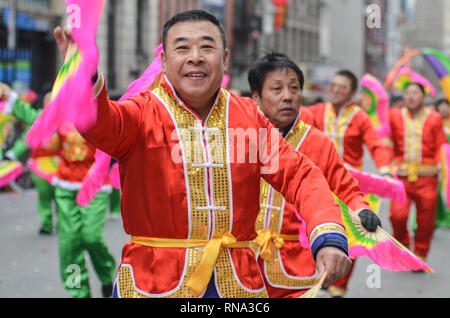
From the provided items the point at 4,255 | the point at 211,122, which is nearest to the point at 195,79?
the point at 211,122

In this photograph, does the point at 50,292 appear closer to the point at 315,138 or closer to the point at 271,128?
the point at 315,138

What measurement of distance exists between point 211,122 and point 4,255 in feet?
19.5

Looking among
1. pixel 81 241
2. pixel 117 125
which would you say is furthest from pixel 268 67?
pixel 81 241

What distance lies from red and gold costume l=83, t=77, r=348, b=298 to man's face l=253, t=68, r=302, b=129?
1171 millimetres

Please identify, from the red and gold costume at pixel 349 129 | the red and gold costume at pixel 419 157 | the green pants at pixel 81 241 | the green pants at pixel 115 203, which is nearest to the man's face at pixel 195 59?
the green pants at pixel 81 241

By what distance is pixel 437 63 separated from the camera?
7.81 meters

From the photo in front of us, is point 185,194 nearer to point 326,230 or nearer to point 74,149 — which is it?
point 326,230

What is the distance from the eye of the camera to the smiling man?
261cm

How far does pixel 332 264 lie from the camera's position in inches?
88.1

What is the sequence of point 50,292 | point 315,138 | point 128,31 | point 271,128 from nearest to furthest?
point 271,128, point 315,138, point 50,292, point 128,31

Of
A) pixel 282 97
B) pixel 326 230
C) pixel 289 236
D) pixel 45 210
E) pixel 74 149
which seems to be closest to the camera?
pixel 326 230

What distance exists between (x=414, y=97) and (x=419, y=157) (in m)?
0.66

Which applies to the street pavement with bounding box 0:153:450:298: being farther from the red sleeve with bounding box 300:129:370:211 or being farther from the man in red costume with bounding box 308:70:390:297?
the man in red costume with bounding box 308:70:390:297

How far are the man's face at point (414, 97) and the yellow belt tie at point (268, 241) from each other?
4.37 meters
